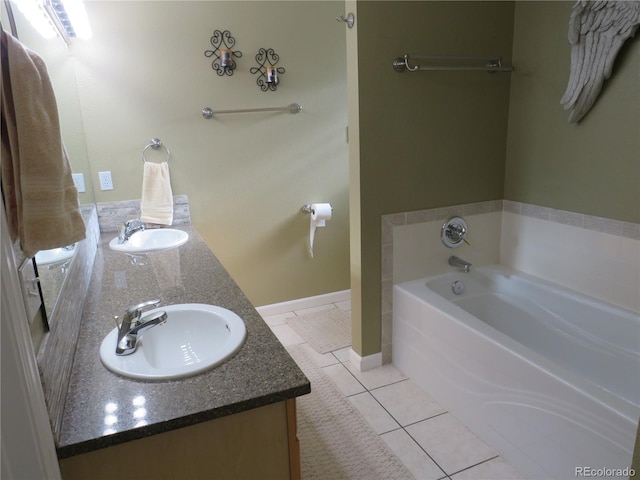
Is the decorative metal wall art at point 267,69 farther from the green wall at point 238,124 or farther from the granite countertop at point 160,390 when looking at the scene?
the granite countertop at point 160,390

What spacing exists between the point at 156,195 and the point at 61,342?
6.07 ft

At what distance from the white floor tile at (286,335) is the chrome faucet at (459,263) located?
116 cm

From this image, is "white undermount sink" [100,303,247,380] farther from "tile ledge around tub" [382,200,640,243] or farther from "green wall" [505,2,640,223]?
"green wall" [505,2,640,223]

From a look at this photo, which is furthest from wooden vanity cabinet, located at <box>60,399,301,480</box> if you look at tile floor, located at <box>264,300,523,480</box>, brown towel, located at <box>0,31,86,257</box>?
tile floor, located at <box>264,300,523,480</box>

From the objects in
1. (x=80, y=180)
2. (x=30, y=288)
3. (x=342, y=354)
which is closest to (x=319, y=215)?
(x=342, y=354)

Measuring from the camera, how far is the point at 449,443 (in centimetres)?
197

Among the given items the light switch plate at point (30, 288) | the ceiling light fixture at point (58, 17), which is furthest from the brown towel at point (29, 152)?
the ceiling light fixture at point (58, 17)

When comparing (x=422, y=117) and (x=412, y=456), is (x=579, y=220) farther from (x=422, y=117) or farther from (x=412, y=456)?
(x=412, y=456)

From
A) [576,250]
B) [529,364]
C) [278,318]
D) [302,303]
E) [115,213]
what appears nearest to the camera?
[529,364]

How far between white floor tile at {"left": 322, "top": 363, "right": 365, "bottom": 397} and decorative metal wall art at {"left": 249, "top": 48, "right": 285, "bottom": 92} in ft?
6.41

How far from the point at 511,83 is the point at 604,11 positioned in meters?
0.64

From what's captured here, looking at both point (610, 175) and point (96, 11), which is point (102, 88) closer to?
point (96, 11)

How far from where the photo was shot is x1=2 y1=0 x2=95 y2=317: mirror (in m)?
1.06

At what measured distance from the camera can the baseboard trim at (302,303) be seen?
3404 mm
